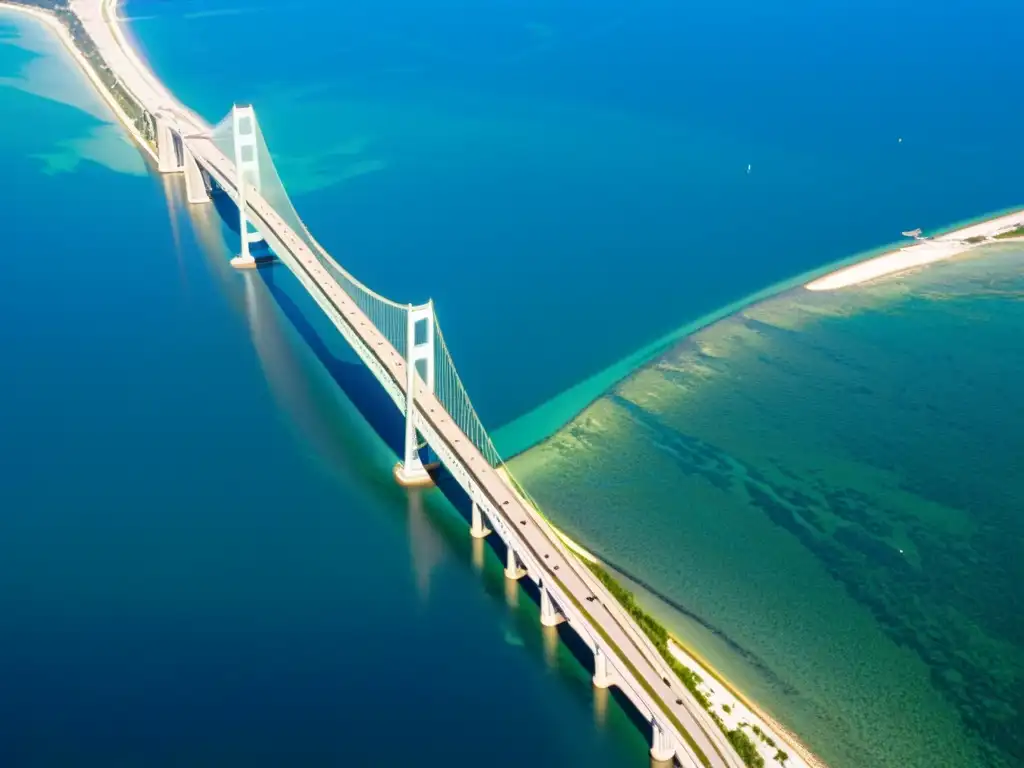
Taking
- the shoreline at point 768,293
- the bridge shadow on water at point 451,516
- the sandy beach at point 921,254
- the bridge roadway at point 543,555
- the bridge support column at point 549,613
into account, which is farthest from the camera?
the sandy beach at point 921,254

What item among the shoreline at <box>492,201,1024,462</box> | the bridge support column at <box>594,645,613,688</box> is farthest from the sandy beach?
the bridge support column at <box>594,645,613,688</box>

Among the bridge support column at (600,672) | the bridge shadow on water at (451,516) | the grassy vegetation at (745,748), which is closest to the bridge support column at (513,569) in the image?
the bridge shadow on water at (451,516)

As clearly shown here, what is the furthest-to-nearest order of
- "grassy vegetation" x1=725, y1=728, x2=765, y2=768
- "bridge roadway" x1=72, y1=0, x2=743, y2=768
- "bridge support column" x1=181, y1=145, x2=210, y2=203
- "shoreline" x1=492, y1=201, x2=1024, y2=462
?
"bridge support column" x1=181, y1=145, x2=210, y2=203, "shoreline" x1=492, y1=201, x2=1024, y2=462, "bridge roadway" x1=72, y1=0, x2=743, y2=768, "grassy vegetation" x1=725, y1=728, x2=765, y2=768

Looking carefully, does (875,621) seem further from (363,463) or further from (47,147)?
(47,147)

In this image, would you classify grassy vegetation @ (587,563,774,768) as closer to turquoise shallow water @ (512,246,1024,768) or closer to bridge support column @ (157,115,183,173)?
turquoise shallow water @ (512,246,1024,768)

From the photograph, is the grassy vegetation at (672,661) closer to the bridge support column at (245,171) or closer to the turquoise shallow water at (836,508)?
the turquoise shallow water at (836,508)

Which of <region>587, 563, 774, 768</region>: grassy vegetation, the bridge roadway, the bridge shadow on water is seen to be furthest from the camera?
the bridge shadow on water

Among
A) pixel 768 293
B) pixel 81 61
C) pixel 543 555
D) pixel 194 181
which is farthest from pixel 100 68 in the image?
pixel 543 555
